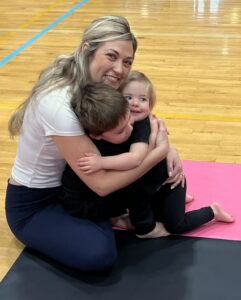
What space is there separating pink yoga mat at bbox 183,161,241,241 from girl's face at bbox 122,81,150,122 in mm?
684

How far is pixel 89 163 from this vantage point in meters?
2.24

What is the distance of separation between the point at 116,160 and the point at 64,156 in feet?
0.78

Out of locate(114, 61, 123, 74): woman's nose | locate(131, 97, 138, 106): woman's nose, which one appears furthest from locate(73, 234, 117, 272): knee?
locate(114, 61, 123, 74): woman's nose

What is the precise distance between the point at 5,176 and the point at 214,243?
4.77 ft

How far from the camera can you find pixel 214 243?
101 inches

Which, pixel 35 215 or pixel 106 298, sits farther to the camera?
pixel 35 215

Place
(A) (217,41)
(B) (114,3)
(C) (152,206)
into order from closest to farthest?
(C) (152,206)
(A) (217,41)
(B) (114,3)

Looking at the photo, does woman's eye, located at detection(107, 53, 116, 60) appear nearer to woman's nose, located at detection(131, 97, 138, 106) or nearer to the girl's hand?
woman's nose, located at detection(131, 97, 138, 106)

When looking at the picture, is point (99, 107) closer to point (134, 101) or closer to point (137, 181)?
point (134, 101)

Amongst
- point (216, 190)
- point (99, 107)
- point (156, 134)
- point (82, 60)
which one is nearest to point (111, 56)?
point (82, 60)

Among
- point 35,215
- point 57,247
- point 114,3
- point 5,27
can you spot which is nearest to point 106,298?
point 57,247

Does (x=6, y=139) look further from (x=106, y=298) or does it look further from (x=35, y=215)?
(x=106, y=298)

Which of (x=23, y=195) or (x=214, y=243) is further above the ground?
(x=23, y=195)

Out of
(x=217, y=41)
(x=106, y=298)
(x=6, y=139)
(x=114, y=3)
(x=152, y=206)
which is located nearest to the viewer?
(x=106, y=298)
